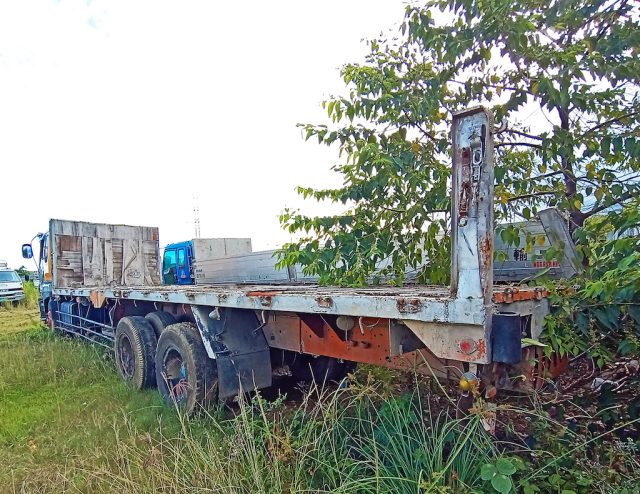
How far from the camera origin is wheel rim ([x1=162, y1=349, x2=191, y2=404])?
168 inches

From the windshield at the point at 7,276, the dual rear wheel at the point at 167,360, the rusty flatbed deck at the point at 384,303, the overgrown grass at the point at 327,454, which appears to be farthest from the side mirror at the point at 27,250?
the windshield at the point at 7,276

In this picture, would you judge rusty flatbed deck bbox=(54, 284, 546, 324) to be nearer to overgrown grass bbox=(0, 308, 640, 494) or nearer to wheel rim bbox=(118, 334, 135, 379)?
overgrown grass bbox=(0, 308, 640, 494)

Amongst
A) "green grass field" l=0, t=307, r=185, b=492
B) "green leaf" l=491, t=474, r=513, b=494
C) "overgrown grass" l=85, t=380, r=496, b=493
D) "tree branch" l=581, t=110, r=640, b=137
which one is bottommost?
"green grass field" l=0, t=307, r=185, b=492

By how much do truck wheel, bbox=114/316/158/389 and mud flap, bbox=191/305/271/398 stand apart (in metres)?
1.42

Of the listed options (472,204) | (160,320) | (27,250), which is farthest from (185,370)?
(27,250)

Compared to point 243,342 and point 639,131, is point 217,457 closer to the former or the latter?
point 243,342

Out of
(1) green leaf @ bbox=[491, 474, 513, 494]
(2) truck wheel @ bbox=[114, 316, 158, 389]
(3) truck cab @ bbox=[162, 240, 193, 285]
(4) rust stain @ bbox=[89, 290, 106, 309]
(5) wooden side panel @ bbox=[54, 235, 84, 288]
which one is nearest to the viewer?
(1) green leaf @ bbox=[491, 474, 513, 494]

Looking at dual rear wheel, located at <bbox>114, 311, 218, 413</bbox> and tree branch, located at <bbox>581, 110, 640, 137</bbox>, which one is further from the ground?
tree branch, located at <bbox>581, 110, 640, 137</bbox>

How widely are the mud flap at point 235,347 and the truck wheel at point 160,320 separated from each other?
112 centimetres

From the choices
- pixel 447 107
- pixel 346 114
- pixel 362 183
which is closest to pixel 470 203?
pixel 362 183

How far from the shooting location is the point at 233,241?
55.2ft

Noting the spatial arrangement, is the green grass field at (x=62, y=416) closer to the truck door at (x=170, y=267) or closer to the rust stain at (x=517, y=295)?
the rust stain at (x=517, y=295)

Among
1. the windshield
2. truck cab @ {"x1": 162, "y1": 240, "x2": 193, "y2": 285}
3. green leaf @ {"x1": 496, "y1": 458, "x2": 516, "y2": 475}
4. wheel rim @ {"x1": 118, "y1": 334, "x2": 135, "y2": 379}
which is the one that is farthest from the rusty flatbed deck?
the windshield

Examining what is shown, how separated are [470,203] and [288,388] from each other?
3.57 metres
